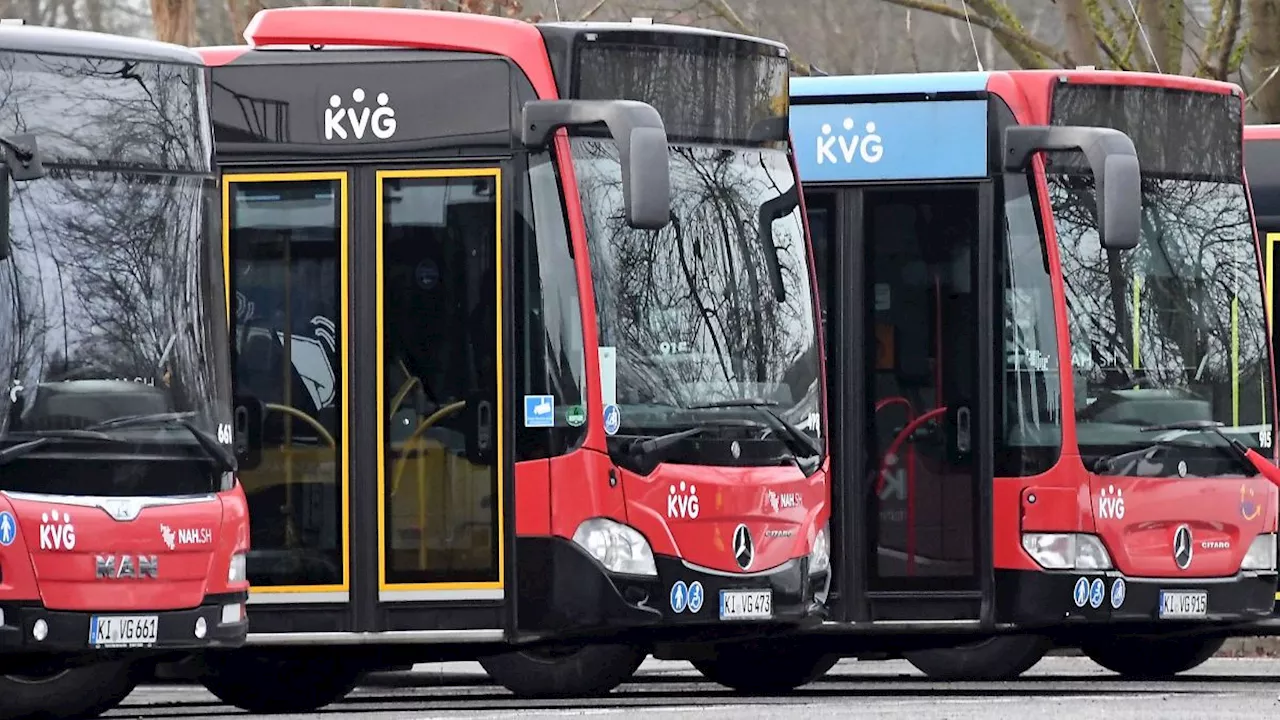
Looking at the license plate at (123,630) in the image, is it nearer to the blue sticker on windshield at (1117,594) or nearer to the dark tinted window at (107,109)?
the dark tinted window at (107,109)

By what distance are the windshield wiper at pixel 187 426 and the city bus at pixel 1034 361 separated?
4.21 metres

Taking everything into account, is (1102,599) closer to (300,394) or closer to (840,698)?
(840,698)

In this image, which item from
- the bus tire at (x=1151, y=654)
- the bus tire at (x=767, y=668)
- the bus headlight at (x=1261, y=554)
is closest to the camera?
the bus headlight at (x=1261, y=554)

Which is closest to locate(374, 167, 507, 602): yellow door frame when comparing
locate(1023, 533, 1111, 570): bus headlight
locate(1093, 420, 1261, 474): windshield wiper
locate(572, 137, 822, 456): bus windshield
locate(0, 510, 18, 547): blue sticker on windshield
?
locate(572, 137, 822, 456): bus windshield

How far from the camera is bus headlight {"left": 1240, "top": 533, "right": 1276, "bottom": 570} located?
17141 millimetres

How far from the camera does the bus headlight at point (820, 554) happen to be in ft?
51.5

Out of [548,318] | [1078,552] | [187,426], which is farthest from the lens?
[1078,552]

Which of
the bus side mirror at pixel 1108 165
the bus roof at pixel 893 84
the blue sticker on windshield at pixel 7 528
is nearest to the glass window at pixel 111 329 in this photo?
the blue sticker on windshield at pixel 7 528

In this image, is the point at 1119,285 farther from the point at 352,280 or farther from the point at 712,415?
the point at 352,280

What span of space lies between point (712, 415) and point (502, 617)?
4.14 feet

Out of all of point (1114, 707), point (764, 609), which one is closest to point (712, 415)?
point (764, 609)

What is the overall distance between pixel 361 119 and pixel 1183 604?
15.1 ft

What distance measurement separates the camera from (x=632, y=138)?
14547 mm

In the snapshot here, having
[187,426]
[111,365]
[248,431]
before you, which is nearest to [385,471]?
[248,431]
